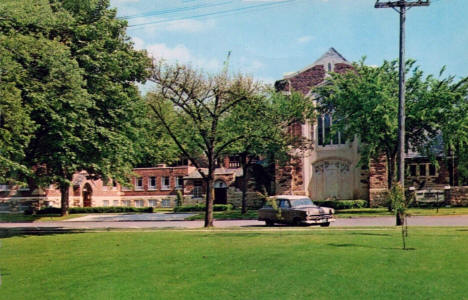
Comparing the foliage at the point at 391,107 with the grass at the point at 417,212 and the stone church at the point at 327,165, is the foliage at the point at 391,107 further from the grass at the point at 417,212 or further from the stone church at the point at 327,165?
the stone church at the point at 327,165

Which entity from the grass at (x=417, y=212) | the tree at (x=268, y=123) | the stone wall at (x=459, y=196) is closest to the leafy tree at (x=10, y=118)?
the tree at (x=268, y=123)

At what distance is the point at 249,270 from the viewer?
40.7ft

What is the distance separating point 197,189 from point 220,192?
9.82ft

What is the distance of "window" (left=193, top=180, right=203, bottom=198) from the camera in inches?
2598

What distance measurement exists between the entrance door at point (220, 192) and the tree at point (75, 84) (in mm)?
34424

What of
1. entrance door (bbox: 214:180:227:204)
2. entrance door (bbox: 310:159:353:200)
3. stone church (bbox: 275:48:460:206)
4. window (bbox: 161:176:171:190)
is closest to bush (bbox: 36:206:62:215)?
window (bbox: 161:176:171:190)

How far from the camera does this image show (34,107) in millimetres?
24234

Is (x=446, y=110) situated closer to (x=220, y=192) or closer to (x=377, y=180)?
(x=377, y=180)

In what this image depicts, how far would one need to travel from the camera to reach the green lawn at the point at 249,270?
33.1ft

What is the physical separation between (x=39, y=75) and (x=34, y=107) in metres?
1.46

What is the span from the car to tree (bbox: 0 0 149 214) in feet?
28.0

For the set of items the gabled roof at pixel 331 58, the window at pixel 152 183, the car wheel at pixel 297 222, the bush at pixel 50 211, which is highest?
the gabled roof at pixel 331 58

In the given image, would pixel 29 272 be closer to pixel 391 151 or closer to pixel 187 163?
pixel 391 151

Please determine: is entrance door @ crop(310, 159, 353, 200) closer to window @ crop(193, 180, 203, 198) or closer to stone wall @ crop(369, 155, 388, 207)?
stone wall @ crop(369, 155, 388, 207)
